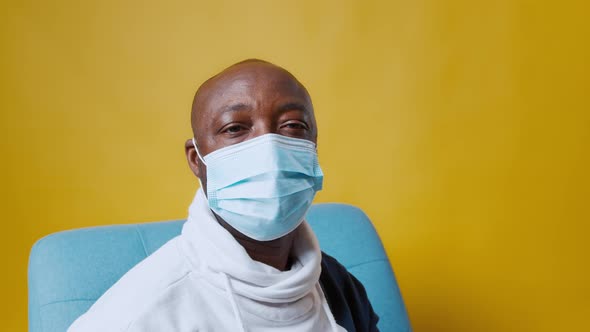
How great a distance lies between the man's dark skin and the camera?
1.17 meters

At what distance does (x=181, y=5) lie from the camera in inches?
92.2

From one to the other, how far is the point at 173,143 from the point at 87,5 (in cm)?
53

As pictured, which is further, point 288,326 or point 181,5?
point 181,5

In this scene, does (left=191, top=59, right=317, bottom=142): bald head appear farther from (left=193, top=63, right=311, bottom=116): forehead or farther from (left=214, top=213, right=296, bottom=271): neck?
(left=214, top=213, right=296, bottom=271): neck

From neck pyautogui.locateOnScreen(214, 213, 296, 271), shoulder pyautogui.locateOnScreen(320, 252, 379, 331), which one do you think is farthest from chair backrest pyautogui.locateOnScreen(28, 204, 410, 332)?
neck pyautogui.locateOnScreen(214, 213, 296, 271)

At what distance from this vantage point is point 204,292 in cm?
112

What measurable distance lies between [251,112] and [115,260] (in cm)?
56

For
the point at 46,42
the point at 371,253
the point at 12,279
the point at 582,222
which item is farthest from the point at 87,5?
the point at 582,222

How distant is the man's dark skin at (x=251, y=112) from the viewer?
3.84 ft

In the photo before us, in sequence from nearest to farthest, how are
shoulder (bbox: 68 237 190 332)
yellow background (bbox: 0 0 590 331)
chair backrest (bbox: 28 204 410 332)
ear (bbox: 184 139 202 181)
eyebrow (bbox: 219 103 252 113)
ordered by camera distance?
shoulder (bbox: 68 237 190 332)
eyebrow (bbox: 219 103 252 113)
ear (bbox: 184 139 202 181)
chair backrest (bbox: 28 204 410 332)
yellow background (bbox: 0 0 590 331)

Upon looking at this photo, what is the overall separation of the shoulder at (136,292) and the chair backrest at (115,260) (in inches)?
11.3

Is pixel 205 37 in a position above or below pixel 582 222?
above

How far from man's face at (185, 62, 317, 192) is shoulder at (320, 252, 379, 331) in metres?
0.37

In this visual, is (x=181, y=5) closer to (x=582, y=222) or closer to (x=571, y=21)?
(x=571, y=21)
